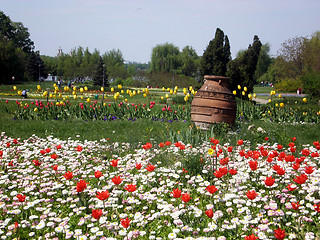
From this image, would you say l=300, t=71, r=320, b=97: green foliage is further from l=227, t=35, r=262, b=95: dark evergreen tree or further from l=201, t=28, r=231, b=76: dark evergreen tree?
l=201, t=28, r=231, b=76: dark evergreen tree

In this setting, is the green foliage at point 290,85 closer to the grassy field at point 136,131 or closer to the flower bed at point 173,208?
the grassy field at point 136,131

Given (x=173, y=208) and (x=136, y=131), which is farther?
(x=136, y=131)

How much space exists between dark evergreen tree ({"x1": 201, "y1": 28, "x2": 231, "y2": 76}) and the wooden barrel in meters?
13.7

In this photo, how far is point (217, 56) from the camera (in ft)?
72.6

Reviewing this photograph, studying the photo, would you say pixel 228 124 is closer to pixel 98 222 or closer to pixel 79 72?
pixel 98 222

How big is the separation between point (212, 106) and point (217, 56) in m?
14.7

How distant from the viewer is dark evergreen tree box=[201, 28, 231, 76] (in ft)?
72.1

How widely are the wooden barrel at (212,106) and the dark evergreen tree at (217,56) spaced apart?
13674 mm

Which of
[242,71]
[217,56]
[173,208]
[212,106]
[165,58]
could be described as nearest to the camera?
[173,208]

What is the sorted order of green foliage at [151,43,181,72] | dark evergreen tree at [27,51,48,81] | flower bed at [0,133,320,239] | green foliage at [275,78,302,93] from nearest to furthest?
flower bed at [0,133,320,239], green foliage at [275,78,302,93], dark evergreen tree at [27,51,48,81], green foliage at [151,43,181,72]

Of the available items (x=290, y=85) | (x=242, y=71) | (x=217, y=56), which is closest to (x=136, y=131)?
(x=242, y=71)

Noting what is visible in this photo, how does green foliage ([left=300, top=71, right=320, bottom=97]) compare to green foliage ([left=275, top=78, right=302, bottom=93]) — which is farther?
green foliage ([left=275, top=78, right=302, bottom=93])

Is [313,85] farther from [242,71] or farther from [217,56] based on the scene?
[217,56]

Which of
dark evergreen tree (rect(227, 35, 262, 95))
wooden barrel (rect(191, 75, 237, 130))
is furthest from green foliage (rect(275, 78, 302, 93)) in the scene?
wooden barrel (rect(191, 75, 237, 130))
